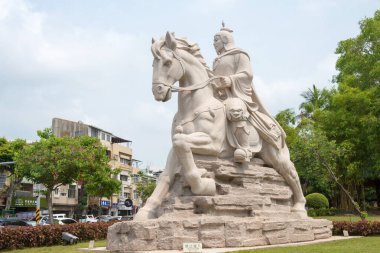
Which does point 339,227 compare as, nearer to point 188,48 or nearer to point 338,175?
point 188,48

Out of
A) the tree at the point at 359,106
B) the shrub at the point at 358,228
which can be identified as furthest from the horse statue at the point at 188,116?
the tree at the point at 359,106

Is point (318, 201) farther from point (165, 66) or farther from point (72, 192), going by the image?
point (72, 192)

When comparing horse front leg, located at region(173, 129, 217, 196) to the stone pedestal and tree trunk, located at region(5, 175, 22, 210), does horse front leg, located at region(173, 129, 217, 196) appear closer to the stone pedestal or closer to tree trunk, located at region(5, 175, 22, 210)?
the stone pedestal

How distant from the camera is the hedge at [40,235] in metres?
13.4

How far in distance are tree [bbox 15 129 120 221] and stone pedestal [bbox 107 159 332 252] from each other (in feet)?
58.5

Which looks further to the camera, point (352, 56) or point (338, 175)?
point (338, 175)

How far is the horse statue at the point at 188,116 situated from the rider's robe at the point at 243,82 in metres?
0.50

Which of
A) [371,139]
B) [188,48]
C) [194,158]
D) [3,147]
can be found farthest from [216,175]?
[3,147]

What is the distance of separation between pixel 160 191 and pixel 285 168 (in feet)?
9.58

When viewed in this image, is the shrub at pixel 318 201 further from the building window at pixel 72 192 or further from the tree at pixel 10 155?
the building window at pixel 72 192

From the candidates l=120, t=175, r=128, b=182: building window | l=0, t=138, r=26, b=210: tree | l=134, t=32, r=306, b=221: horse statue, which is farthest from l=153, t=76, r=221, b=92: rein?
l=120, t=175, r=128, b=182: building window

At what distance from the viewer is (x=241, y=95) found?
888cm

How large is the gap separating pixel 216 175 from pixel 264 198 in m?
1.07

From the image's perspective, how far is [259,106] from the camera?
950 cm
